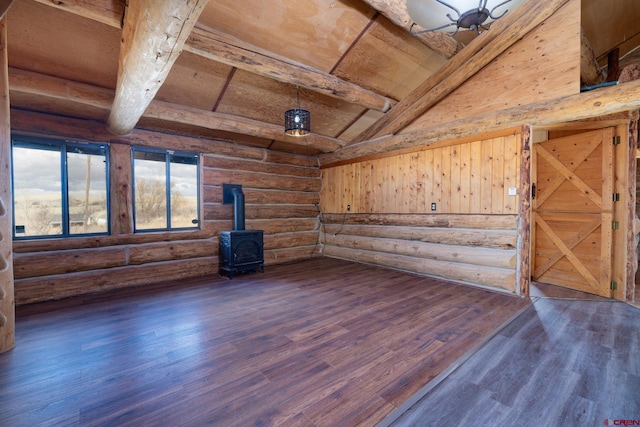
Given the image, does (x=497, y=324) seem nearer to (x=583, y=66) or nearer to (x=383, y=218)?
(x=383, y=218)

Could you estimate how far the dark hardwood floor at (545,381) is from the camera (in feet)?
5.39

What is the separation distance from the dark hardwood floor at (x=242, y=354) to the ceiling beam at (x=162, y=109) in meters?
2.66

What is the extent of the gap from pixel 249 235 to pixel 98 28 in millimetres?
3369

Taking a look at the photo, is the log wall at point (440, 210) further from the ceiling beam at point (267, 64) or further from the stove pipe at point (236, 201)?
the stove pipe at point (236, 201)

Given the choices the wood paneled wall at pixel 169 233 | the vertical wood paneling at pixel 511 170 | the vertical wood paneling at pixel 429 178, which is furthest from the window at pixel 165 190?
the vertical wood paneling at pixel 511 170

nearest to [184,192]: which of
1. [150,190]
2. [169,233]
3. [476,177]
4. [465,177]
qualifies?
[150,190]

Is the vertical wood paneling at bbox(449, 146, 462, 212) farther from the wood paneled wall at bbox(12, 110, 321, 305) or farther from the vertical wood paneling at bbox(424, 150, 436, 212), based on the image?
the wood paneled wall at bbox(12, 110, 321, 305)

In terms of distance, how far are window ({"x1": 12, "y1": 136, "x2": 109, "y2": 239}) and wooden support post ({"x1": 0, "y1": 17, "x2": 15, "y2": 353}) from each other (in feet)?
5.95

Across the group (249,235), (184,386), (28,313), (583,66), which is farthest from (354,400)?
(583,66)

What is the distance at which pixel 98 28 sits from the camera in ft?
9.68

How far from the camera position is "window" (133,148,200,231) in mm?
4684

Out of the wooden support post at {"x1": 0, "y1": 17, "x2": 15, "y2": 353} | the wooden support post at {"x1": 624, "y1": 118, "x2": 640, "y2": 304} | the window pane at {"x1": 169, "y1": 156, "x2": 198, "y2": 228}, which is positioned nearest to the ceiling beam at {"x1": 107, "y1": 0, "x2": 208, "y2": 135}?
the wooden support post at {"x1": 0, "y1": 17, "x2": 15, "y2": 353}

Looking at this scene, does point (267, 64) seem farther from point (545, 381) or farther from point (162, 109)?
point (545, 381)

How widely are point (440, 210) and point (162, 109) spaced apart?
476cm
